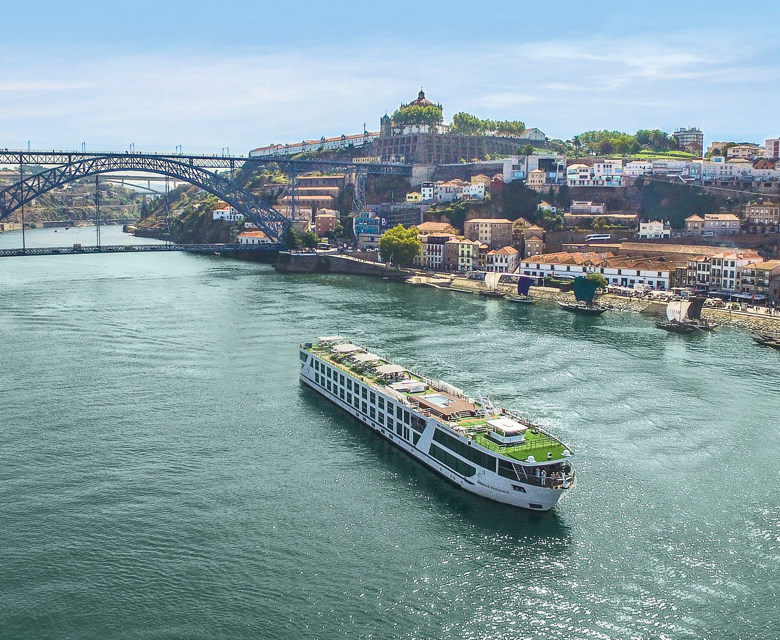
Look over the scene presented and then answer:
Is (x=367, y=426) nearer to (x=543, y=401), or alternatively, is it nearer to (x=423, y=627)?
(x=543, y=401)

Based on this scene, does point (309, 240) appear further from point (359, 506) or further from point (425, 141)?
point (359, 506)

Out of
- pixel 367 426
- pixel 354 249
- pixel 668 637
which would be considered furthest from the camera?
pixel 354 249

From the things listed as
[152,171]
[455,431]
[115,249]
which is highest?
[152,171]

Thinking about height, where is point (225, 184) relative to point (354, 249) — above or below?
above

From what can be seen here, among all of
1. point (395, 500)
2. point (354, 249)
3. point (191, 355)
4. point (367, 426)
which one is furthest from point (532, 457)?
point (354, 249)

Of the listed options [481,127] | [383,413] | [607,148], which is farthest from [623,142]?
[383,413]

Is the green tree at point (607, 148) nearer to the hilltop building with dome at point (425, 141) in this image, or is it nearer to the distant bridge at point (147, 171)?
the hilltop building with dome at point (425, 141)
